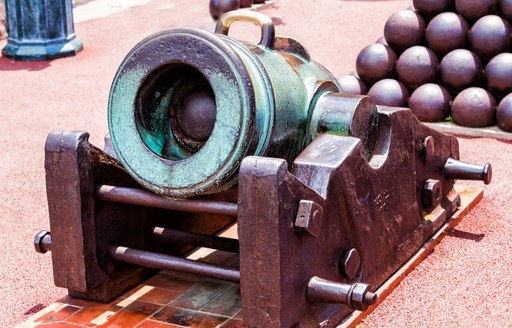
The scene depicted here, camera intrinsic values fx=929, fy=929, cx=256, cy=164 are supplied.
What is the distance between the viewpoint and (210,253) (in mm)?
3789

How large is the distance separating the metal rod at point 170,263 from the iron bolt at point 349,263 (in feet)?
1.23

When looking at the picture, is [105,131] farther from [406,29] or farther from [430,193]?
[430,193]

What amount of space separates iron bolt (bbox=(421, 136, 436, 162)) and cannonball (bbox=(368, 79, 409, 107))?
7.38 feet

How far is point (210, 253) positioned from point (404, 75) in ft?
8.90

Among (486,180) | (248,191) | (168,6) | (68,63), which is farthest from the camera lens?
(168,6)

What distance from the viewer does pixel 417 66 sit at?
19.7 ft

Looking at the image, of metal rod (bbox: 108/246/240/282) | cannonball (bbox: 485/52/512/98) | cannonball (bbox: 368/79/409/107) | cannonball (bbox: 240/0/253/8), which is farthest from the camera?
cannonball (bbox: 240/0/253/8)

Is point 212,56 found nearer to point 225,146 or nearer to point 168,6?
point 225,146

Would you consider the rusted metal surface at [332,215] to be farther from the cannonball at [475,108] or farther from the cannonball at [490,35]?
the cannonball at [490,35]

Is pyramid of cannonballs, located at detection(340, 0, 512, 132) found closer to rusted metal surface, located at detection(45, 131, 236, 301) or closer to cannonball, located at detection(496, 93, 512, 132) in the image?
cannonball, located at detection(496, 93, 512, 132)

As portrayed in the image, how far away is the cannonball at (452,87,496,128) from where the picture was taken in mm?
5832

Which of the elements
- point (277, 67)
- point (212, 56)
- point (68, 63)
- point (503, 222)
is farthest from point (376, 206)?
point (68, 63)

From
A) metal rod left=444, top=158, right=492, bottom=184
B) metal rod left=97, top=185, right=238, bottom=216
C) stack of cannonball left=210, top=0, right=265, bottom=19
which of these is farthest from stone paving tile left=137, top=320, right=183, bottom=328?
stack of cannonball left=210, top=0, right=265, bottom=19

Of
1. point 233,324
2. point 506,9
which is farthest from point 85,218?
point 506,9
